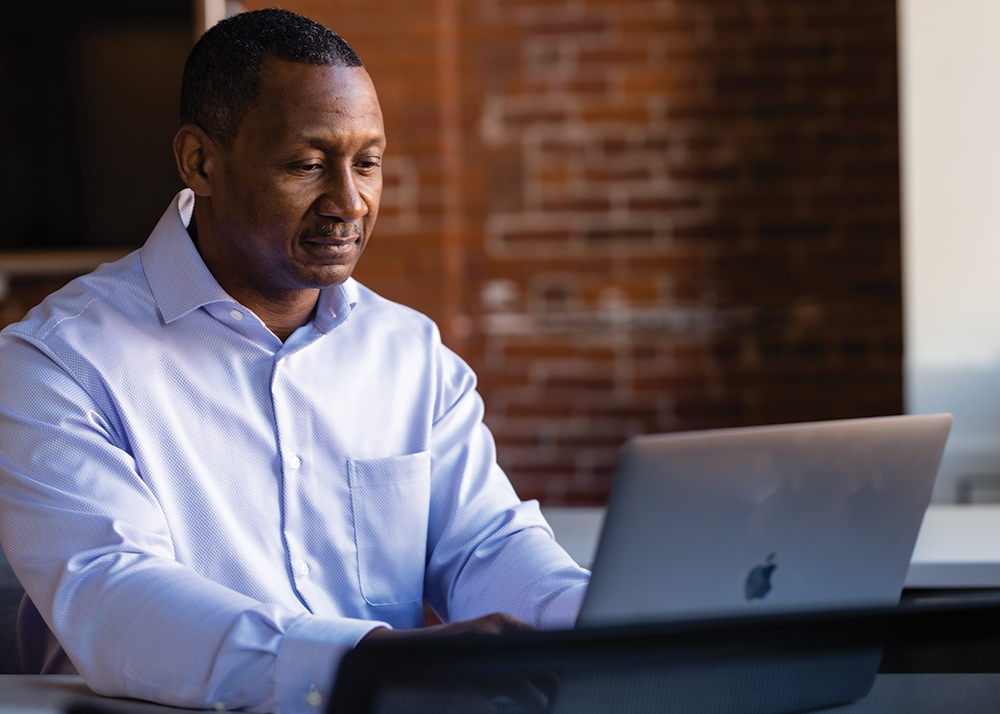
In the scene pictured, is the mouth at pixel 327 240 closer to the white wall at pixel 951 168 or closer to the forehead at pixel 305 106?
the forehead at pixel 305 106

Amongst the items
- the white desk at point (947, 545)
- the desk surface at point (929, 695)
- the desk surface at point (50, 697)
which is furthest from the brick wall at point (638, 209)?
the desk surface at point (929, 695)

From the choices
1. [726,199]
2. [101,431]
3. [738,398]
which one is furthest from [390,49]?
[101,431]

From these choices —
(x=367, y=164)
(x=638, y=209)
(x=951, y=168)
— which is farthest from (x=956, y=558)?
(x=638, y=209)

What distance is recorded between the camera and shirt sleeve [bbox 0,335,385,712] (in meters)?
0.90

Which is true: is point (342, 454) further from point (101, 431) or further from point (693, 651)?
point (693, 651)

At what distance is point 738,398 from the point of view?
2.92 metres

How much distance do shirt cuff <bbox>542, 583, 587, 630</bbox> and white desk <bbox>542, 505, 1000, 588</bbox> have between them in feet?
0.40

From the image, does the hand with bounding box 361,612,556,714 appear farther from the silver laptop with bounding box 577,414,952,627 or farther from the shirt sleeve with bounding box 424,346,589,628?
the shirt sleeve with bounding box 424,346,589,628

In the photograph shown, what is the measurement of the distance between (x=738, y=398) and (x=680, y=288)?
363mm

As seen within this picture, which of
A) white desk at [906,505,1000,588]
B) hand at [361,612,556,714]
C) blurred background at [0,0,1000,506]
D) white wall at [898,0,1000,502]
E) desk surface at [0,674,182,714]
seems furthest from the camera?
blurred background at [0,0,1000,506]

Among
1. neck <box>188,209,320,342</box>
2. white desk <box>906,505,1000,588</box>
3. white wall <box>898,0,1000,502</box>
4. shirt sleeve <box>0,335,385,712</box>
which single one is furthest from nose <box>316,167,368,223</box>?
white wall <box>898,0,1000,502</box>

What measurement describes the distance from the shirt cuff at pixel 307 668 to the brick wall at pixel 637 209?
1988mm

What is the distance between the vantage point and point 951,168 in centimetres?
246

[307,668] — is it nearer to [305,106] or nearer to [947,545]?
[305,106]
